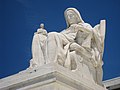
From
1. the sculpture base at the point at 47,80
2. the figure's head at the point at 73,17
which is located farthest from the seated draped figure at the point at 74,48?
the sculpture base at the point at 47,80

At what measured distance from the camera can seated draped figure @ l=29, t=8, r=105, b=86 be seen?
→ 23.5ft

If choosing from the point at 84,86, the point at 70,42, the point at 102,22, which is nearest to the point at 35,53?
the point at 70,42

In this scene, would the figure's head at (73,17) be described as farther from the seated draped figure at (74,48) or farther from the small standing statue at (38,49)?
the small standing statue at (38,49)

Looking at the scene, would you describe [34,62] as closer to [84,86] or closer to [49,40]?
[49,40]

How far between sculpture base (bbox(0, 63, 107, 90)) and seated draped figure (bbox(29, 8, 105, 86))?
447 millimetres

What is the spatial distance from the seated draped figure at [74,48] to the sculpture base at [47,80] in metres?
0.45

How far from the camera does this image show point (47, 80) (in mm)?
6285

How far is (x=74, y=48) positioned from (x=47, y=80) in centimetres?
140

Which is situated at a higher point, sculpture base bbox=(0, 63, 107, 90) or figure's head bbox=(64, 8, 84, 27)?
figure's head bbox=(64, 8, 84, 27)

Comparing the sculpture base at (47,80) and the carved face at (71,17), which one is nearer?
the sculpture base at (47,80)

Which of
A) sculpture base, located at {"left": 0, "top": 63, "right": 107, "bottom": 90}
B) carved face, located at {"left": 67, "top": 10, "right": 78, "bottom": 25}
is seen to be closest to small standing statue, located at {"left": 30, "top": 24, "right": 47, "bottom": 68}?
sculpture base, located at {"left": 0, "top": 63, "right": 107, "bottom": 90}

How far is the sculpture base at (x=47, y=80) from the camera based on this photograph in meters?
6.26

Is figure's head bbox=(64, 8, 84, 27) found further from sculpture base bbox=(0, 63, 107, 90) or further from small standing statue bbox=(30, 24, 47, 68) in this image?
sculpture base bbox=(0, 63, 107, 90)

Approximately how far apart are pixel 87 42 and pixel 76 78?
49.8 inches
